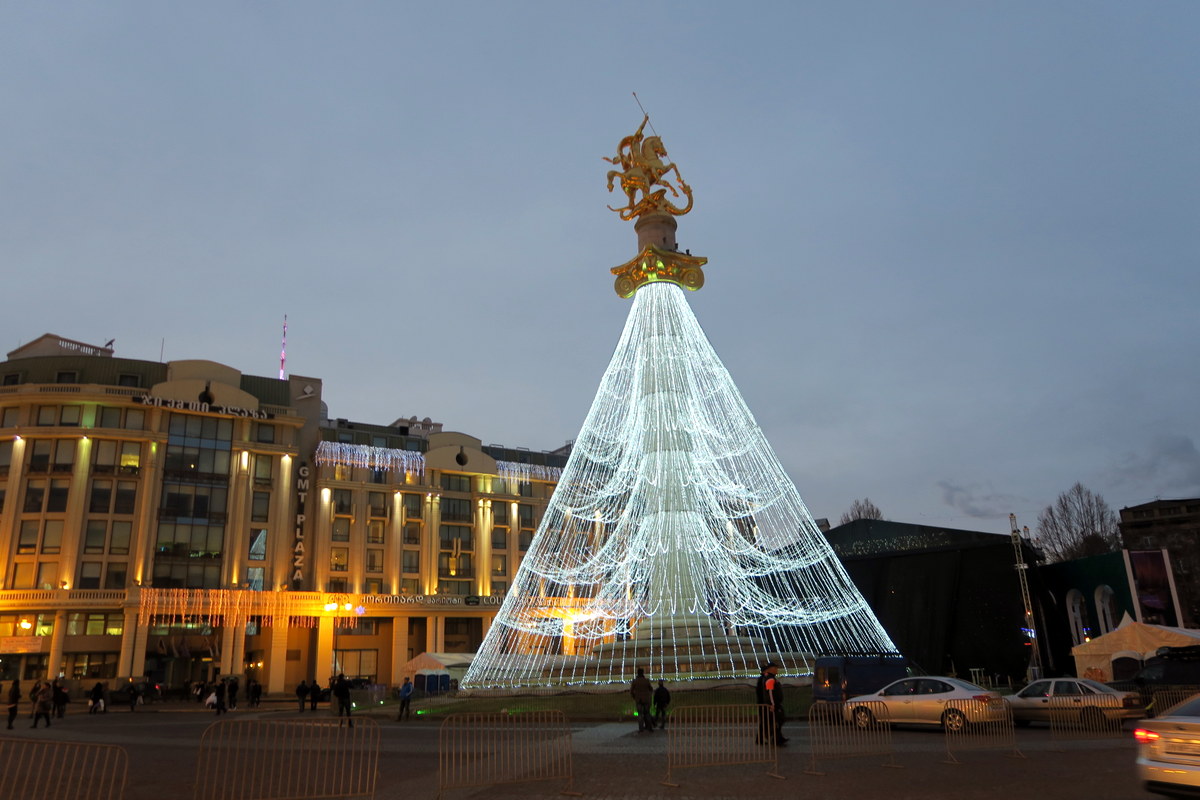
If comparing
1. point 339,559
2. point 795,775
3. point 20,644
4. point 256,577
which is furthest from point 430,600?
point 795,775

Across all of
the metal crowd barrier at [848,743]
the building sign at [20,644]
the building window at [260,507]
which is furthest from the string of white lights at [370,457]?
the metal crowd barrier at [848,743]

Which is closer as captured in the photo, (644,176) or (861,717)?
(861,717)

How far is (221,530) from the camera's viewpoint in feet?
188

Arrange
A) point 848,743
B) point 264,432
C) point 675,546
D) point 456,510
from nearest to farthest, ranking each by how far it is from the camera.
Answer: point 848,743 < point 675,546 < point 264,432 < point 456,510


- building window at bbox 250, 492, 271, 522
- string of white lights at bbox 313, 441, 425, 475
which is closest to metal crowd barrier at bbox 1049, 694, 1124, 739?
building window at bbox 250, 492, 271, 522

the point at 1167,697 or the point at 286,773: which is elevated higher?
the point at 1167,697

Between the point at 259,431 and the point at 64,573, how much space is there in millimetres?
15178

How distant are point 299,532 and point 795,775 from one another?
5408cm

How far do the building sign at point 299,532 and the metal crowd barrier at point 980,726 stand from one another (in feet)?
167

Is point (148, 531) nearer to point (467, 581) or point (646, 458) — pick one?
point (467, 581)

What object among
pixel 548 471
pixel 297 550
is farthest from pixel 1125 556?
pixel 297 550

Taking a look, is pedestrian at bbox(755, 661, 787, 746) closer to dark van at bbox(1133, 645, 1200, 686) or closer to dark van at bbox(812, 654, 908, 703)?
dark van at bbox(812, 654, 908, 703)

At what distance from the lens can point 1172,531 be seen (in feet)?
213

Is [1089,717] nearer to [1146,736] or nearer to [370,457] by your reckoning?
[1146,736]
